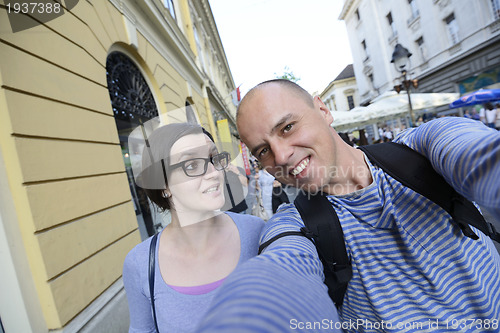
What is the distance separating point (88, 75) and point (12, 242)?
2005mm

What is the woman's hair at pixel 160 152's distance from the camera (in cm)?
139

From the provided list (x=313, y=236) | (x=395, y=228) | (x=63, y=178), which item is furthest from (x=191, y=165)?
(x=63, y=178)

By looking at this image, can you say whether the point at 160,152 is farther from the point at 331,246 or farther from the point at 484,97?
the point at 484,97

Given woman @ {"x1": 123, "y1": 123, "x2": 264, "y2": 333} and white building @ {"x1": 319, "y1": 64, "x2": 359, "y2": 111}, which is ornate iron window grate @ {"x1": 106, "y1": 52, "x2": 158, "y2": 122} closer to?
woman @ {"x1": 123, "y1": 123, "x2": 264, "y2": 333}

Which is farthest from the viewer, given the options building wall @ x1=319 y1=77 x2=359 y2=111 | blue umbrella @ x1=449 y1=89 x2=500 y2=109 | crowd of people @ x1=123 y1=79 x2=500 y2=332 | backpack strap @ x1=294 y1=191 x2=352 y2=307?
building wall @ x1=319 y1=77 x2=359 y2=111

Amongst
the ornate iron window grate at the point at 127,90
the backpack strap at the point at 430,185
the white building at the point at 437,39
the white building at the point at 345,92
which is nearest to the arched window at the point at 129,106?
the ornate iron window grate at the point at 127,90

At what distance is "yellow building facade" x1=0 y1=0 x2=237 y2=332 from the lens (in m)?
1.94

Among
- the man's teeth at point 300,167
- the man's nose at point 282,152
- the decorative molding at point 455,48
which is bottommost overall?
the man's teeth at point 300,167

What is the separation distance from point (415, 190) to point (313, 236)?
0.47 meters

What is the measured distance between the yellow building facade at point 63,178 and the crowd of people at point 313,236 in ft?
4.19

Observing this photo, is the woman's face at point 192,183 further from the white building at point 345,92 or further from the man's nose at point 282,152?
the white building at point 345,92

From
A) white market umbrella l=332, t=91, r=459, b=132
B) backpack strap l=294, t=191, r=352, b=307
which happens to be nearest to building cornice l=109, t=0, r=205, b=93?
backpack strap l=294, t=191, r=352, b=307

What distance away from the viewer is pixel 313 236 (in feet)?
3.35

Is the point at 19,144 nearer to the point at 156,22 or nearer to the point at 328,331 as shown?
the point at 328,331
